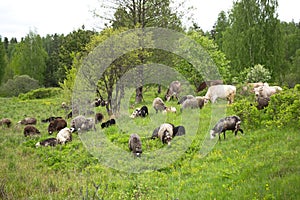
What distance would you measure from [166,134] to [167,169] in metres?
2.65

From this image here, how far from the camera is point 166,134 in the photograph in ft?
45.2

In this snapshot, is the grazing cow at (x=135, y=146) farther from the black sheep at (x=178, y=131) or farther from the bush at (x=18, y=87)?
the bush at (x=18, y=87)

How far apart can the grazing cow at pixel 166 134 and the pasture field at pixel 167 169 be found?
285 mm

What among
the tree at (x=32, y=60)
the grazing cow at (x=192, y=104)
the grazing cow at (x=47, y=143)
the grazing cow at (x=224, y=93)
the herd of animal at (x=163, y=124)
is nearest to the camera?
the herd of animal at (x=163, y=124)

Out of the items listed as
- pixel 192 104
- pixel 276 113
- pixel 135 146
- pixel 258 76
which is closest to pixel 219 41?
pixel 258 76

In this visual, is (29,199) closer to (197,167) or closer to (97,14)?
(197,167)

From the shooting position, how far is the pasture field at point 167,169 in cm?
838

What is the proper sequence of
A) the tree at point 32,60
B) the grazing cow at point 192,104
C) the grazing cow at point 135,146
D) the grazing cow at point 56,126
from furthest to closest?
the tree at point 32,60 → the grazing cow at point 192,104 → the grazing cow at point 56,126 → the grazing cow at point 135,146

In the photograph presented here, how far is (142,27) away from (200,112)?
11.2 meters

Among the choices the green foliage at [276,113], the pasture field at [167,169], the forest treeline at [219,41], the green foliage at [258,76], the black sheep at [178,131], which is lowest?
the pasture field at [167,169]

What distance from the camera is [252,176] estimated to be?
8.74m

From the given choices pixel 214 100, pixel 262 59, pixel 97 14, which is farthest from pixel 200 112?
pixel 262 59

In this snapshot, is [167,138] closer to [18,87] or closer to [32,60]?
[18,87]

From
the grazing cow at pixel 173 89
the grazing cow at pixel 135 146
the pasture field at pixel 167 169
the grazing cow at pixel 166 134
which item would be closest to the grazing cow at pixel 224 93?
the pasture field at pixel 167 169
